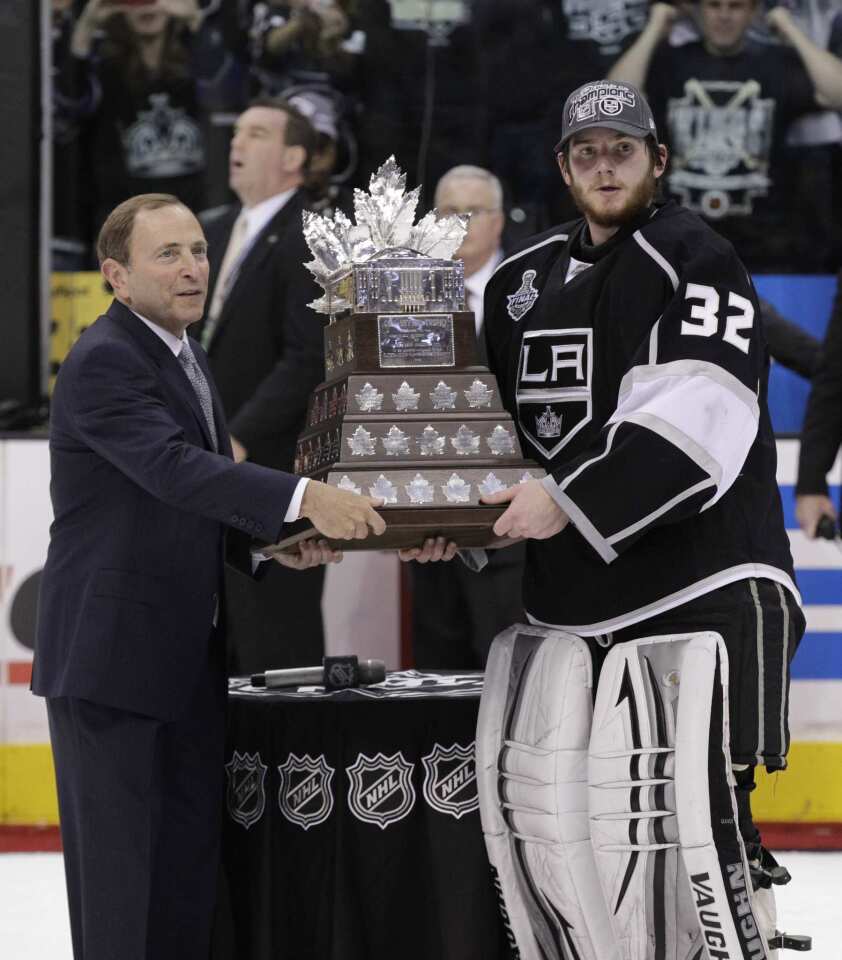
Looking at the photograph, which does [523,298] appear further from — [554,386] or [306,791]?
[306,791]

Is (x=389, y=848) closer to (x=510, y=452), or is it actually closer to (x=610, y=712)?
(x=610, y=712)

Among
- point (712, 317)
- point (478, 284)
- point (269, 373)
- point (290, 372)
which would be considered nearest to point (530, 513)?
point (712, 317)

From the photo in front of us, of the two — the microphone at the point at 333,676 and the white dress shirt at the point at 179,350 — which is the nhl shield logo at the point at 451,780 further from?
the white dress shirt at the point at 179,350

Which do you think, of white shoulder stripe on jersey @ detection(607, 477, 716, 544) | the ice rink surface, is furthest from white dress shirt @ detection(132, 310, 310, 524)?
the ice rink surface

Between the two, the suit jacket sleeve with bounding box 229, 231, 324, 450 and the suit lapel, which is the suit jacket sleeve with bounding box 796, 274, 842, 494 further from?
the suit lapel

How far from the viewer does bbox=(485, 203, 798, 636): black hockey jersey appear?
2.96m

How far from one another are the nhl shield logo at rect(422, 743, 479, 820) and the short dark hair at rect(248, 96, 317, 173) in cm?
277

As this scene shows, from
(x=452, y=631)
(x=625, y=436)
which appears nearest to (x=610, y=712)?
(x=625, y=436)

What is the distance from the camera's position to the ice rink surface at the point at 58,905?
417 centimetres

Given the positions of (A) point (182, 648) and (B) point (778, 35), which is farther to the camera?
(B) point (778, 35)

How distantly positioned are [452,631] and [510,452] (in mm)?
2286

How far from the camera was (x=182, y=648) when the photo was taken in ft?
10.2

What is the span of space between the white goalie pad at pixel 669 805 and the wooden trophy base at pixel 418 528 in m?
0.35

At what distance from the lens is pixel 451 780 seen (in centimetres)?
328
